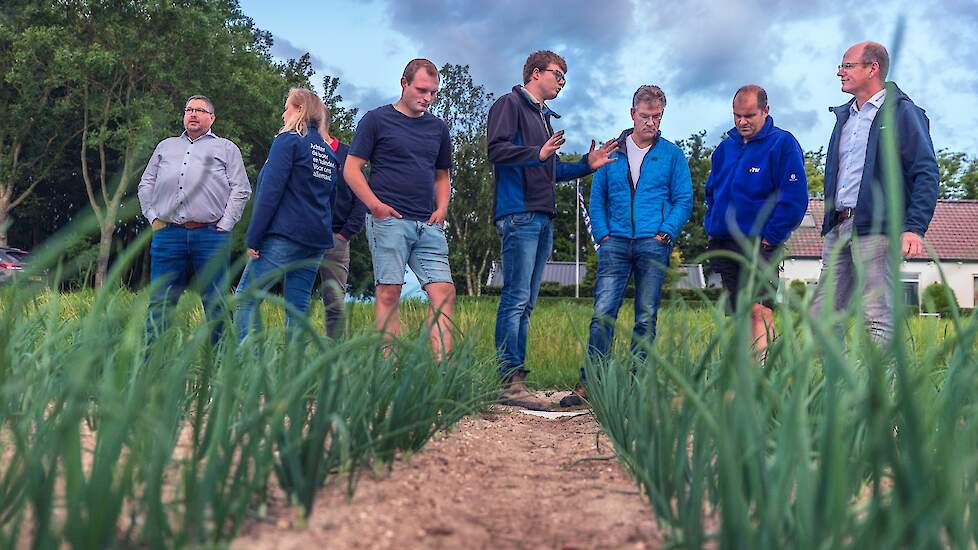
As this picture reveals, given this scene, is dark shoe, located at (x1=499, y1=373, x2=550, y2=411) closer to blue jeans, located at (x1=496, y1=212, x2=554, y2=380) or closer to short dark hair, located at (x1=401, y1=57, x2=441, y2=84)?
blue jeans, located at (x1=496, y1=212, x2=554, y2=380)

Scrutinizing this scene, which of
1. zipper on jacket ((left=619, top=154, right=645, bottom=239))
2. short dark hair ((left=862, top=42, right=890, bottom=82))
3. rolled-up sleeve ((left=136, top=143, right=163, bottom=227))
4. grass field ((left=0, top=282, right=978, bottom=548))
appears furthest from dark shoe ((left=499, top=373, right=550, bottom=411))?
short dark hair ((left=862, top=42, right=890, bottom=82))

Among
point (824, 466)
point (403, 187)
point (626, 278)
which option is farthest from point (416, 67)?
point (824, 466)

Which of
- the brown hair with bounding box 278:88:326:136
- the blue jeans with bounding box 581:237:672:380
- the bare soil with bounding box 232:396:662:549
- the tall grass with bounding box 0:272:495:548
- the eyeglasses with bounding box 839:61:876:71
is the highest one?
the eyeglasses with bounding box 839:61:876:71

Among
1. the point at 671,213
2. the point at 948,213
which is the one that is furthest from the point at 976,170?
the point at 671,213

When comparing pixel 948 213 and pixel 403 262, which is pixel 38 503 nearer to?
pixel 403 262

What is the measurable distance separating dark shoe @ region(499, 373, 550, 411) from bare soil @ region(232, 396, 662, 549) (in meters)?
1.46

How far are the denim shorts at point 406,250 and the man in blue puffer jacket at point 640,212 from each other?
34.9 inches

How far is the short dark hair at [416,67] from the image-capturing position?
4.45 m

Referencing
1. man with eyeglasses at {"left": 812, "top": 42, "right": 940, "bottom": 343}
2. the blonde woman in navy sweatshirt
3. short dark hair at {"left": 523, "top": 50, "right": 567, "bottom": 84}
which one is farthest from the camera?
short dark hair at {"left": 523, "top": 50, "right": 567, "bottom": 84}

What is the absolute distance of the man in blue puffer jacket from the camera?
463 cm

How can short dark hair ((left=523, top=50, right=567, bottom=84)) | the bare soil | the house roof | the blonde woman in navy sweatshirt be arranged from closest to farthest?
the bare soil, the blonde woman in navy sweatshirt, short dark hair ((left=523, top=50, right=567, bottom=84)), the house roof

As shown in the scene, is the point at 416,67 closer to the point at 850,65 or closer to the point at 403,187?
the point at 403,187

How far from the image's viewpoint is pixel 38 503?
1.17 metres

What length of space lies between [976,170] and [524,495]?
204 feet
